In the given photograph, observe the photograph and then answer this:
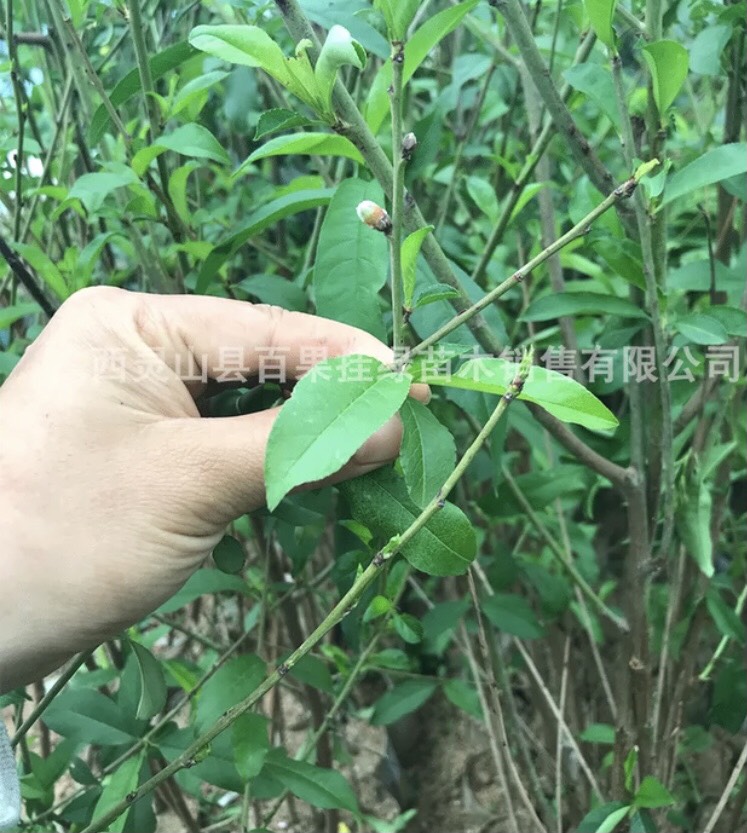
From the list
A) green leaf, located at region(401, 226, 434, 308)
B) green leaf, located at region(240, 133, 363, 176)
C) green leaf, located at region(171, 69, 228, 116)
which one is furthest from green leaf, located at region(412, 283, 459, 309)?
green leaf, located at region(171, 69, 228, 116)

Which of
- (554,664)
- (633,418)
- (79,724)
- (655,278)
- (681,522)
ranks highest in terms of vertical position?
(655,278)

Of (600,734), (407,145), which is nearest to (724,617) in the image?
(600,734)

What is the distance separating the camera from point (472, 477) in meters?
0.98

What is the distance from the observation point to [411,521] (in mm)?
569

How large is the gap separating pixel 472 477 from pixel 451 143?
1.79 ft

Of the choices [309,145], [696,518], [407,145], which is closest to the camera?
[407,145]

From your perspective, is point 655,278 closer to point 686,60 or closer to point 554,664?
point 686,60

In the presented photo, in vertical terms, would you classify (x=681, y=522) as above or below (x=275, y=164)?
below

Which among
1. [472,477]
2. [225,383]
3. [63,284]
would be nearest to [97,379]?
[225,383]

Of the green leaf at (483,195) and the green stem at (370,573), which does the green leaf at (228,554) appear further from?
the green leaf at (483,195)

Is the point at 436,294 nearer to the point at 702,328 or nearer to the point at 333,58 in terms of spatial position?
the point at 333,58

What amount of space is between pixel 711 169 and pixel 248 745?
65cm

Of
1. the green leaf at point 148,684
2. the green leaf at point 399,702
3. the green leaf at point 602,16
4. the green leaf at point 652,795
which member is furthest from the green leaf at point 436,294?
the green leaf at point 399,702

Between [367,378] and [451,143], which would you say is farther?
[451,143]
